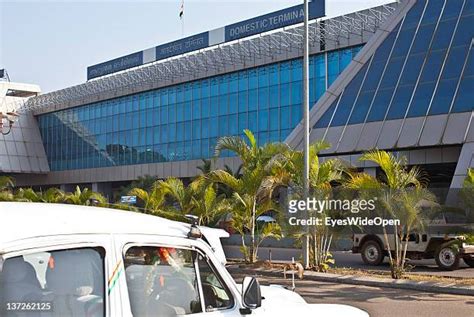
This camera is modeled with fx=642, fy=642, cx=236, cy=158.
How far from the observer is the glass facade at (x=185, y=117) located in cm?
5172

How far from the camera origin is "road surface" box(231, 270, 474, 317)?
1244 centimetres

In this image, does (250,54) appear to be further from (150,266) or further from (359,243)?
(150,266)

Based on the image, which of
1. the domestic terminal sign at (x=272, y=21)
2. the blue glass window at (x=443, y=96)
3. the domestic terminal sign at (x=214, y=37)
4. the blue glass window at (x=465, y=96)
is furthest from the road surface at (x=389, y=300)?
the domestic terminal sign at (x=214, y=37)

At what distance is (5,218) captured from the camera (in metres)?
3.04

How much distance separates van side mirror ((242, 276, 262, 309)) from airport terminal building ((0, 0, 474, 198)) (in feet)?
98.7

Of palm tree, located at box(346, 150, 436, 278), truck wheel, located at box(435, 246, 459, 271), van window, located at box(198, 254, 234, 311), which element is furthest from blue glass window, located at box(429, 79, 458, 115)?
van window, located at box(198, 254, 234, 311)

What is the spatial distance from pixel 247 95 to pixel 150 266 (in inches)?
2063

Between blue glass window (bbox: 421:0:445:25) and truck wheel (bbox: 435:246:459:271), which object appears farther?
blue glass window (bbox: 421:0:445:25)

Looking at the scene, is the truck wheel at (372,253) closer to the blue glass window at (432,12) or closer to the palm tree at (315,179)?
the palm tree at (315,179)

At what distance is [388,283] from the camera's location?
1688 cm

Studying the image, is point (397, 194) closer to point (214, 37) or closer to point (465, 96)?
point (465, 96)

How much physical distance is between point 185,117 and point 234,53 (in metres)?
9.04

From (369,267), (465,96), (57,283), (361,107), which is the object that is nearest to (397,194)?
(369,267)

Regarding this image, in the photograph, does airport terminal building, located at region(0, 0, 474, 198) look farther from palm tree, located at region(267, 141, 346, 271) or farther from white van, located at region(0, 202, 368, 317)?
white van, located at region(0, 202, 368, 317)
